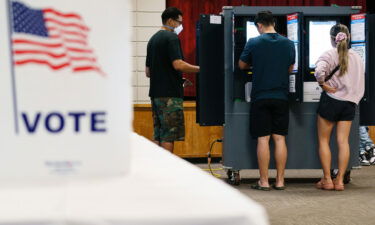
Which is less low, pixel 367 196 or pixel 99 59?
pixel 99 59

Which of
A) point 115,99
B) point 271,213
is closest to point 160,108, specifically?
point 271,213

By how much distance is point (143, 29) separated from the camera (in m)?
6.80

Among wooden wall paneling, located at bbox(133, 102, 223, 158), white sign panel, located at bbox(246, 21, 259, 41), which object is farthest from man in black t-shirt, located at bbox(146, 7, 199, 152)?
wooden wall paneling, located at bbox(133, 102, 223, 158)

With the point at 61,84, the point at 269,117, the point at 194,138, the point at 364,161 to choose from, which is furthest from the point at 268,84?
the point at 61,84

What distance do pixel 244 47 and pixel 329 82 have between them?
806mm

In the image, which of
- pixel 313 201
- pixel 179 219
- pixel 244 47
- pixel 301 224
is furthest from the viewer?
pixel 244 47

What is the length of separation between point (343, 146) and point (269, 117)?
70 cm

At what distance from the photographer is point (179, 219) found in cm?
43

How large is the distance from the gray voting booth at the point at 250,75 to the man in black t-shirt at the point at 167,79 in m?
0.39

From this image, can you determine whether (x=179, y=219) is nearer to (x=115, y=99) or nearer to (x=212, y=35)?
(x=115, y=99)

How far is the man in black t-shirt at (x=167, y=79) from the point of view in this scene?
4.34m

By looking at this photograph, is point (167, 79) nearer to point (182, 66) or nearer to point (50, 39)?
point (182, 66)

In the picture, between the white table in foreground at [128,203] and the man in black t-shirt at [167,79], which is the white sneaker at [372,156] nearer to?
the man in black t-shirt at [167,79]

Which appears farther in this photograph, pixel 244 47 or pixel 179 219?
pixel 244 47
